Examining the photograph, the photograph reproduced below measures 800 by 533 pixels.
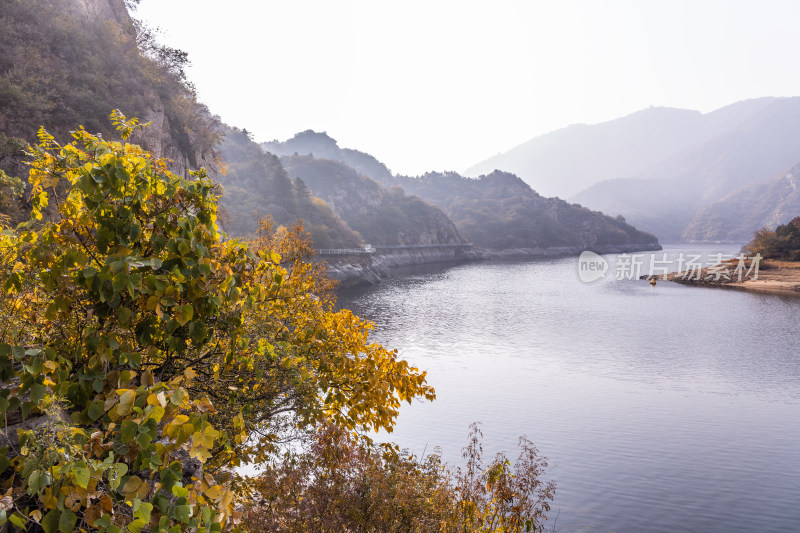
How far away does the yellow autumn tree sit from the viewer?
379cm

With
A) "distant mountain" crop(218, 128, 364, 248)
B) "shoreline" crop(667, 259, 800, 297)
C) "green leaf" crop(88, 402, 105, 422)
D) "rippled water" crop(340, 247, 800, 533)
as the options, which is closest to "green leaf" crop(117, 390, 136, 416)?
"green leaf" crop(88, 402, 105, 422)

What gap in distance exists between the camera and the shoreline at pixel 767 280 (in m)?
78.4

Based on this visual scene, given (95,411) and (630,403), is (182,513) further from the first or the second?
(630,403)

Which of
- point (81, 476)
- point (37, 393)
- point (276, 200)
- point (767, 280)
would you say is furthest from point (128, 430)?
point (276, 200)

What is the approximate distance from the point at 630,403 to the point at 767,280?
79050mm

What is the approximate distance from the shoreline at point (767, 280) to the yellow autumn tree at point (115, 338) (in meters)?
93.0

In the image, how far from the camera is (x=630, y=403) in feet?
93.2

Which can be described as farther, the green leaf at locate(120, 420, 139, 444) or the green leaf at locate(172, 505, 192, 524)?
the green leaf at locate(120, 420, 139, 444)

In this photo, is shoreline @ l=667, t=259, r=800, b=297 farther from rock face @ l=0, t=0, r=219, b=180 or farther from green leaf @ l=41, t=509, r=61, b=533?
green leaf @ l=41, t=509, r=61, b=533

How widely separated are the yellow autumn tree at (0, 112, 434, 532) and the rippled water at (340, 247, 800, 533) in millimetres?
16531

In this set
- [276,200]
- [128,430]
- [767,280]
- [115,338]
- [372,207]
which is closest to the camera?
[128,430]

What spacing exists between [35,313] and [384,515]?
6806 millimetres

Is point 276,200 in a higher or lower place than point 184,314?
higher

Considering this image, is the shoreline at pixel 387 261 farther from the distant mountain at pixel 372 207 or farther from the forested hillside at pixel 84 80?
the forested hillside at pixel 84 80
